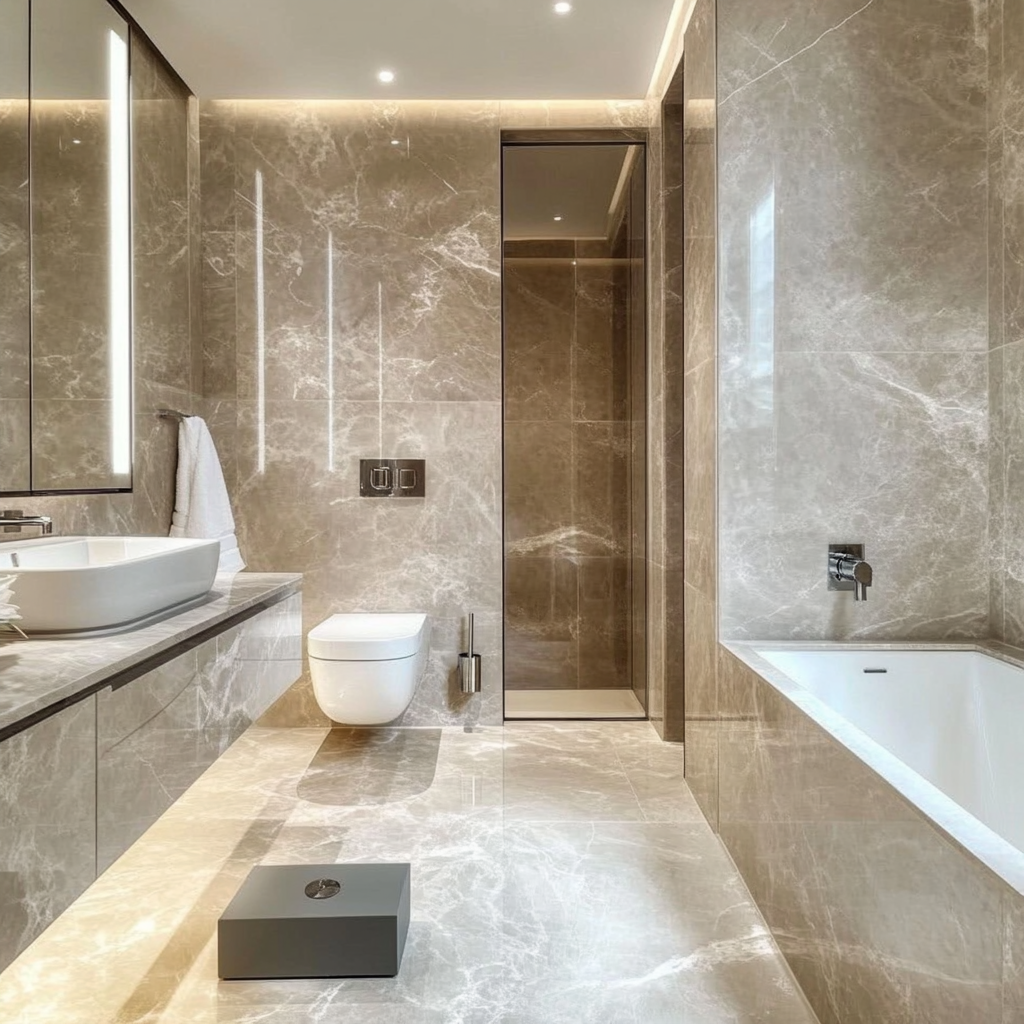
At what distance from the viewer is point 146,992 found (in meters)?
1.51

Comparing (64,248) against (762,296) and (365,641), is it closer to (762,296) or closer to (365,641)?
(365,641)

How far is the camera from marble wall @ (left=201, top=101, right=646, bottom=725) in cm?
314

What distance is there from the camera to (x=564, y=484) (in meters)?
3.71

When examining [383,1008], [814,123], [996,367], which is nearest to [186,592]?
[383,1008]

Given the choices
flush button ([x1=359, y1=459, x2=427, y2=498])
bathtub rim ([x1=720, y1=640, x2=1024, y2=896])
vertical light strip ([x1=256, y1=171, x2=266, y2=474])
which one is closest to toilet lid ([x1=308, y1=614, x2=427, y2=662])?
flush button ([x1=359, y1=459, x2=427, y2=498])

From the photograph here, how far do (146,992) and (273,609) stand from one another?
3.01ft

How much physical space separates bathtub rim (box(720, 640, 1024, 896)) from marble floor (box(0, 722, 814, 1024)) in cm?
54

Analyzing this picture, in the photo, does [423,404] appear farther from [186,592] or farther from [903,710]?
[903,710]

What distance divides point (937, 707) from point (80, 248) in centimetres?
271

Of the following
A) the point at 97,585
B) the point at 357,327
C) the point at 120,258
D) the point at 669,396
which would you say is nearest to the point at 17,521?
the point at 97,585

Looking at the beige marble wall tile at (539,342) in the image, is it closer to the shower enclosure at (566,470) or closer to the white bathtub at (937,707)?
the shower enclosure at (566,470)

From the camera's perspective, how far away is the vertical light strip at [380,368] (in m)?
3.15

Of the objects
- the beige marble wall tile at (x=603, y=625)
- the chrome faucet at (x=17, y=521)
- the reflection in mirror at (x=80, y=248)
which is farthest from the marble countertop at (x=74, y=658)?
the beige marble wall tile at (x=603, y=625)

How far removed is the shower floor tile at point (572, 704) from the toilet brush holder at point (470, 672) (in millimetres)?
289
